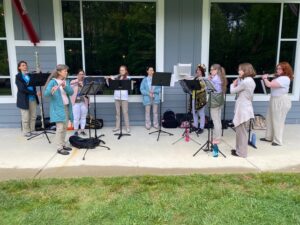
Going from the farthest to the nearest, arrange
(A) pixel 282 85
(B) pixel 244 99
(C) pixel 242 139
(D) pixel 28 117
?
1. (D) pixel 28 117
2. (A) pixel 282 85
3. (C) pixel 242 139
4. (B) pixel 244 99

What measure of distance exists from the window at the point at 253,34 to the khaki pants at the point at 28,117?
4547 mm

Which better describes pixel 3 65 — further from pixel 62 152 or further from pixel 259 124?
pixel 259 124

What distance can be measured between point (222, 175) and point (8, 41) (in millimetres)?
5956

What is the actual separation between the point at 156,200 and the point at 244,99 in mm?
2620

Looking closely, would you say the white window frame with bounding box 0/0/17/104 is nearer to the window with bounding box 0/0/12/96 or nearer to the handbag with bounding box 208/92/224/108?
the window with bounding box 0/0/12/96

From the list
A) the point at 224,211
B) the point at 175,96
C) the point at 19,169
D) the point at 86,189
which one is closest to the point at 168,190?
the point at 224,211

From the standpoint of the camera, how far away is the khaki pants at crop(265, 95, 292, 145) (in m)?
6.20

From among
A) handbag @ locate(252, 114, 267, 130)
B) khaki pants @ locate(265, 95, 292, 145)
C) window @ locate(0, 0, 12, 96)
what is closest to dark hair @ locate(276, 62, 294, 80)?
khaki pants @ locate(265, 95, 292, 145)

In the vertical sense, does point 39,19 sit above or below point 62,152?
above

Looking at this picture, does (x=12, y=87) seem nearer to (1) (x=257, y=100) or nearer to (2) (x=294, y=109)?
(1) (x=257, y=100)

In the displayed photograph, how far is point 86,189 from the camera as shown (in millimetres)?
4258

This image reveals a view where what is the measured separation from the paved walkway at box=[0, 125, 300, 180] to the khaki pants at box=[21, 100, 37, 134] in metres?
0.30

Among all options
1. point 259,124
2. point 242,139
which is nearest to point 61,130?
point 242,139

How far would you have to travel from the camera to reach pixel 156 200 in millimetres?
3912
